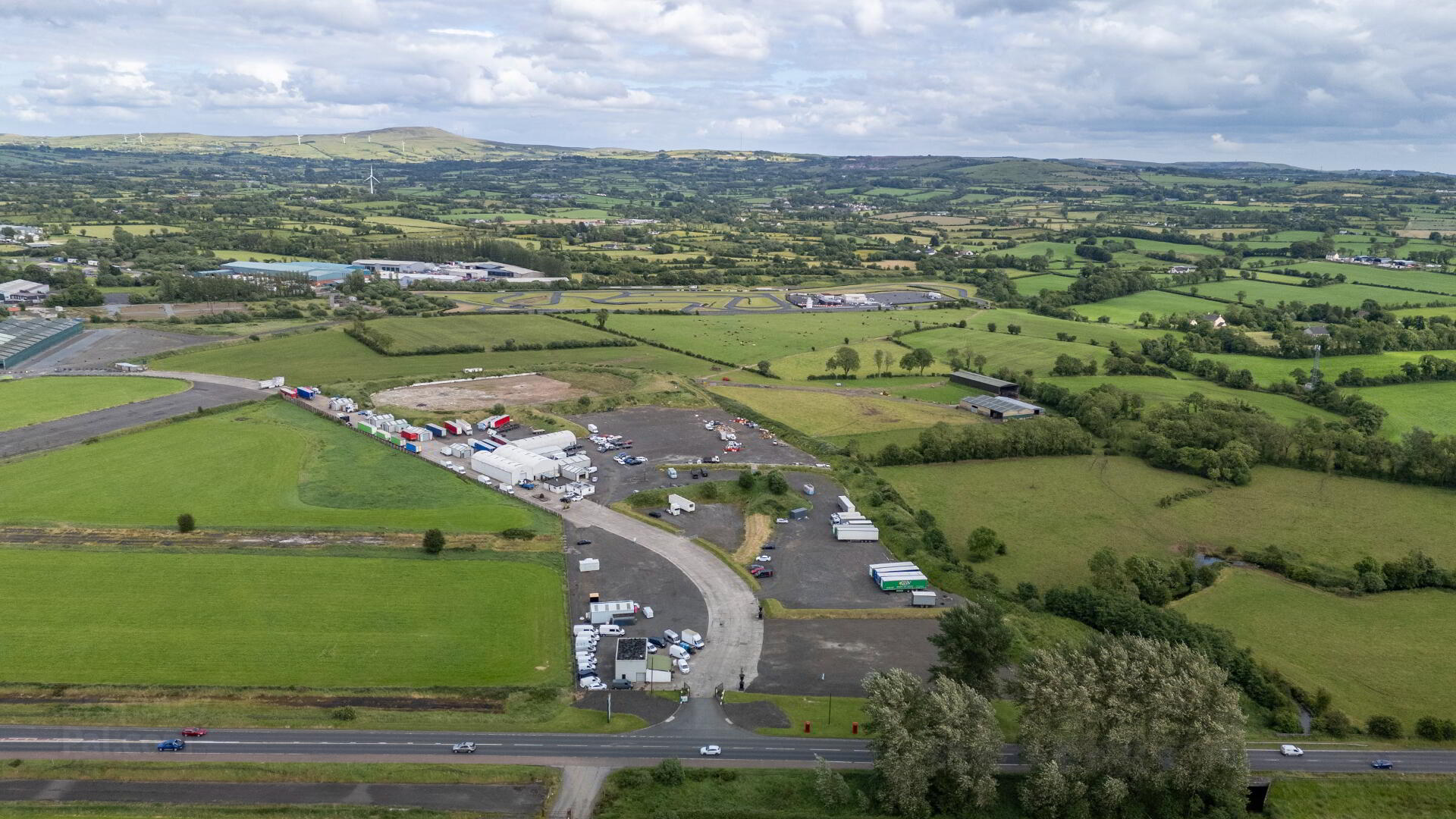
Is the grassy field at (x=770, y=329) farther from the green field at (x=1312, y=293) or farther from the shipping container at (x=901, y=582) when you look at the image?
the shipping container at (x=901, y=582)

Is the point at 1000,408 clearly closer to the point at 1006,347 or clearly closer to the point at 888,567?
the point at 1006,347

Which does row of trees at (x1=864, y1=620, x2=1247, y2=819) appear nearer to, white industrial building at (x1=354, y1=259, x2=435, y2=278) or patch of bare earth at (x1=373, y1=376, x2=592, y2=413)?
patch of bare earth at (x1=373, y1=376, x2=592, y2=413)

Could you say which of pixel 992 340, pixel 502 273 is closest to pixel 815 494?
pixel 992 340

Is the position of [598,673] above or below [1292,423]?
below

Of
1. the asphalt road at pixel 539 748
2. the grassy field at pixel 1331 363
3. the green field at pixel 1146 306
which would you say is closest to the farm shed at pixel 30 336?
the asphalt road at pixel 539 748

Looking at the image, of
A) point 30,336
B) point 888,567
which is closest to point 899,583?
point 888,567

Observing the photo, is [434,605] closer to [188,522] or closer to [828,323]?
[188,522]
